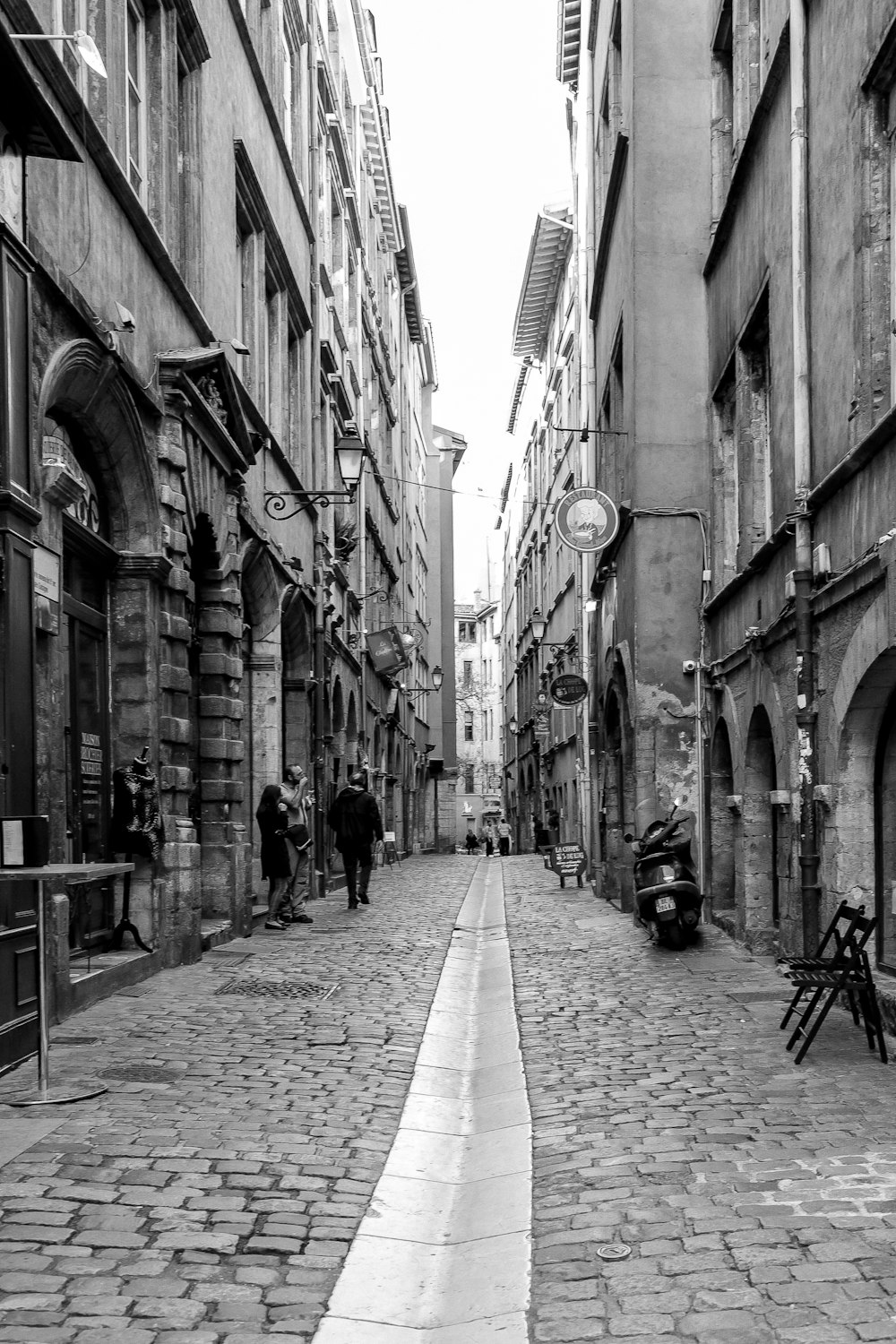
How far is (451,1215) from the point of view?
5477 millimetres

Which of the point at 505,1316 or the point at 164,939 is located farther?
the point at 164,939

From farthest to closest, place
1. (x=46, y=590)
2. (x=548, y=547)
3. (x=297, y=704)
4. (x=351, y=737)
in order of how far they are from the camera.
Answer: (x=548, y=547) < (x=351, y=737) < (x=297, y=704) < (x=46, y=590)


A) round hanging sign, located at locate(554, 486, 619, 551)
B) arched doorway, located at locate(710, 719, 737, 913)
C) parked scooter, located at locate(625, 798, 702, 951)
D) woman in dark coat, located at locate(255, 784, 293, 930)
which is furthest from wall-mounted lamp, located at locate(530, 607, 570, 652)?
parked scooter, located at locate(625, 798, 702, 951)

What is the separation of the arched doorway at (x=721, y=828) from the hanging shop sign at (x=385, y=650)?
16.4 metres

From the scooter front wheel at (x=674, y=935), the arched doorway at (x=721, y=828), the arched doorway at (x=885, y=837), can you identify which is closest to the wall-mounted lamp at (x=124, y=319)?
the arched doorway at (x=885, y=837)

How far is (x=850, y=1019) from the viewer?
8.78 m

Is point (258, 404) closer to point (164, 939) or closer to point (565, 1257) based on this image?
point (164, 939)

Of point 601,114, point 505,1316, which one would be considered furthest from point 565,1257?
point 601,114

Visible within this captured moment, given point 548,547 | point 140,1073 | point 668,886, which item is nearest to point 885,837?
point 668,886

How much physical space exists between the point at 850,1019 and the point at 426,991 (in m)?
3.16

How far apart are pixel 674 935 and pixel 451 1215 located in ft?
25.9

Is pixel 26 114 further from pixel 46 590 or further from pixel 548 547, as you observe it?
pixel 548 547

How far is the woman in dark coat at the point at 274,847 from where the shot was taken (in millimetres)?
15195

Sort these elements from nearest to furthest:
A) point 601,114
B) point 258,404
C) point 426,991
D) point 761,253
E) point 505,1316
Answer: point 505,1316 → point 426,991 → point 761,253 → point 258,404 → point 601,114
